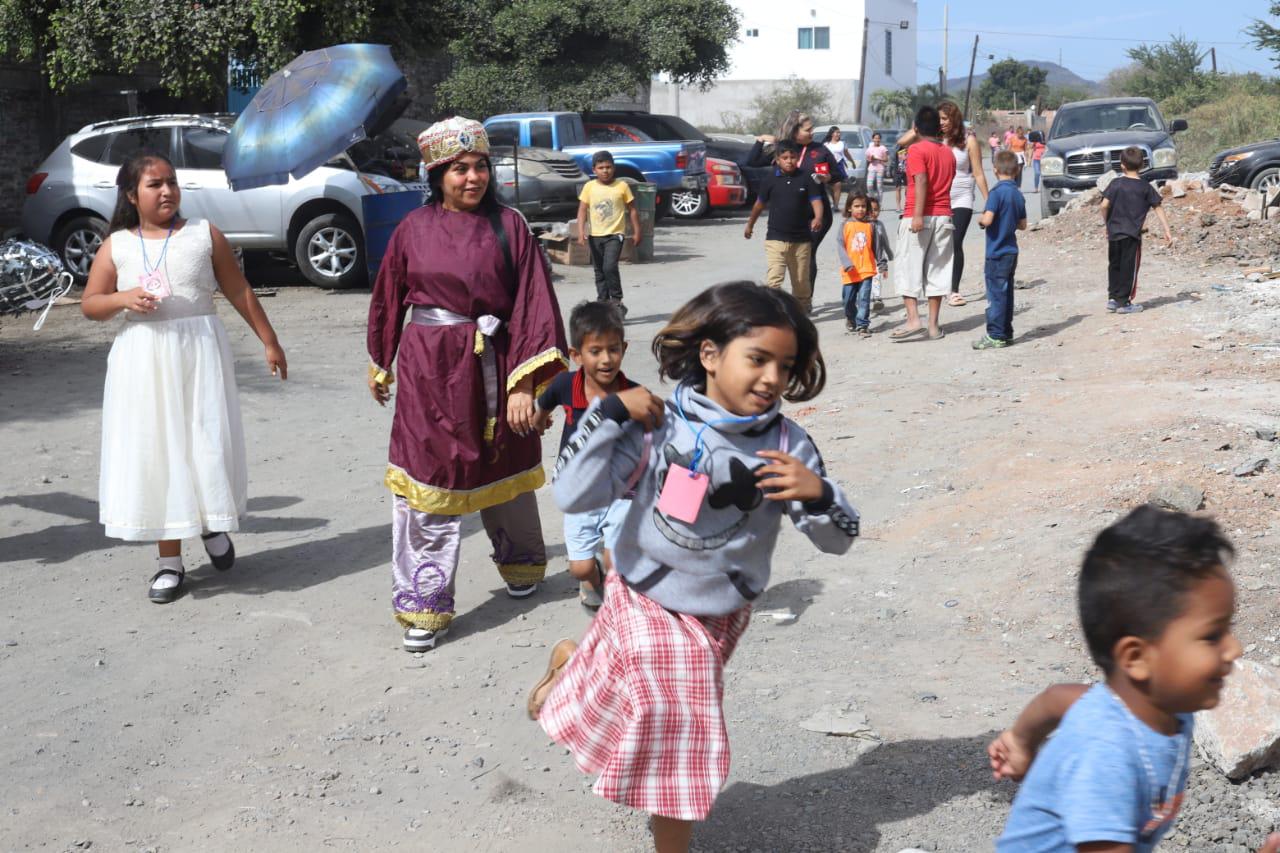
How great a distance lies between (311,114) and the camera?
38.0ft

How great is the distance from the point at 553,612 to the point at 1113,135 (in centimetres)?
1788

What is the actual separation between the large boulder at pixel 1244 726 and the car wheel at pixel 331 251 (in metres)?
12.8

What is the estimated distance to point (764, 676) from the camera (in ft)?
Answer: 15.5

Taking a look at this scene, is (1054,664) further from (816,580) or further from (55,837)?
(55,837)

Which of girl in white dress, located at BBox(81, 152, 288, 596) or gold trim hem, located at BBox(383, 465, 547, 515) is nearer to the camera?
gold trim hem, located at BBox(383, 465, 547, 515)

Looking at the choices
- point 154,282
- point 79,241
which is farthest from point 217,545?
point 79,241

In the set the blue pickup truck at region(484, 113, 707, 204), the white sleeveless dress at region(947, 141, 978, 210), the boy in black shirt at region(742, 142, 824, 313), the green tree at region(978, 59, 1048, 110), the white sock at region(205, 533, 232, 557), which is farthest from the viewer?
the green tree at region(978, 59, 1048, 110)

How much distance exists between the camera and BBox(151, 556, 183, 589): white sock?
590 cm

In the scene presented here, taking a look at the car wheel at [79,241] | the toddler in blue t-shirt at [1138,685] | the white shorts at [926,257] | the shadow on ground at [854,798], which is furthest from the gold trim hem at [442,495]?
the car wheel at [79,241]

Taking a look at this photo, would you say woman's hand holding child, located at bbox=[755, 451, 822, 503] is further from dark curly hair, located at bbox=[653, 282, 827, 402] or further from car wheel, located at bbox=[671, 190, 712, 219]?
car wheel, located at bbox=[671, 190, 712, 219]

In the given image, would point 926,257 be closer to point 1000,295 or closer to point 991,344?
point 1000,295

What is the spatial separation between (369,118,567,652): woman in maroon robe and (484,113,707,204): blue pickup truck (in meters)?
17.5

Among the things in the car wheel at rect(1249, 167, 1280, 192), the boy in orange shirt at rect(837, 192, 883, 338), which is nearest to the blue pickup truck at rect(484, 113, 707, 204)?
the car wheel at rect(1249, 167, 1280, 192)

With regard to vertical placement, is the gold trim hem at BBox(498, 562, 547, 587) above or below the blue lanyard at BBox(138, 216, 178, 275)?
below
